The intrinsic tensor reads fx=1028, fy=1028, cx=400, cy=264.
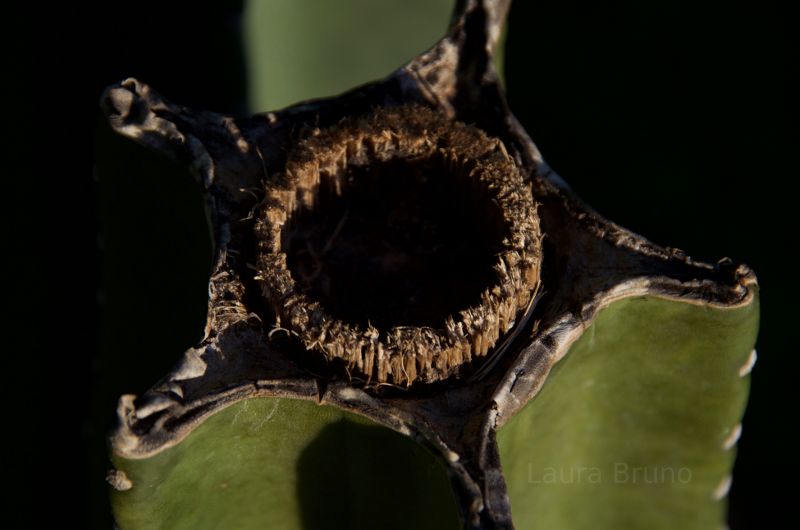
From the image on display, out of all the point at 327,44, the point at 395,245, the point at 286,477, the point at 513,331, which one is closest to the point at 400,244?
the point at 395,245

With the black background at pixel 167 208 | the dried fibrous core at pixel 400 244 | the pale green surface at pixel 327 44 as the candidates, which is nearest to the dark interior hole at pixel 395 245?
the dried fibrous core at pixel 400 244

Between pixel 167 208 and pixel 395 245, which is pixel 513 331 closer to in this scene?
pixel 395 245

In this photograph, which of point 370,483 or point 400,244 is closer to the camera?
point 370,483

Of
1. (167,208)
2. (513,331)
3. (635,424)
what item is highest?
(167,208)

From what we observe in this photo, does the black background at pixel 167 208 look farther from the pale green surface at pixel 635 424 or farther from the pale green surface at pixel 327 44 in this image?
the pale green surface at pixel 635 424

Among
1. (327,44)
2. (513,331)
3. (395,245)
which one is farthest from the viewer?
(327,44)
